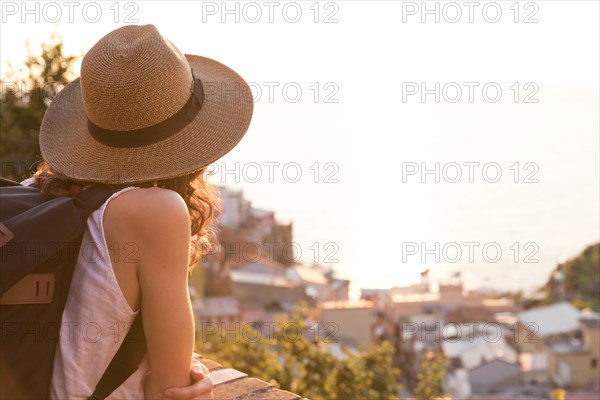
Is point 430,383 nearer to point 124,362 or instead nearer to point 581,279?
point 124,362

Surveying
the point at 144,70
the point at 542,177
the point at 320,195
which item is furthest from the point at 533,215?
the point at 144,70

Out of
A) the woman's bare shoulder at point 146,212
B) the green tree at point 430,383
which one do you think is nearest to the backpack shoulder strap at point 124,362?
the woman's bare shoulder at point 146,212

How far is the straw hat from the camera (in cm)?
186

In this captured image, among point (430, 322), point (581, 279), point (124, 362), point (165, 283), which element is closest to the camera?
point (165, 283)

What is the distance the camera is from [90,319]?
171 cm

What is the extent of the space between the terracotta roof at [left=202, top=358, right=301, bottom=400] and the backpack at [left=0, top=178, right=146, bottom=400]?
91cm

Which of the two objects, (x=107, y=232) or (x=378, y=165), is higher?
(x=378, y=165)

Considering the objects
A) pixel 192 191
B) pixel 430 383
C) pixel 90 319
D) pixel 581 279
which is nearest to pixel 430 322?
pixel 581 279

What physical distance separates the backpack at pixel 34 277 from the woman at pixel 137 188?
1.5 inches

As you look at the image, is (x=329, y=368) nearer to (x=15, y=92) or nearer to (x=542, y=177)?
(x=15, y=92)

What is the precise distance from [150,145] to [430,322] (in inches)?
1159

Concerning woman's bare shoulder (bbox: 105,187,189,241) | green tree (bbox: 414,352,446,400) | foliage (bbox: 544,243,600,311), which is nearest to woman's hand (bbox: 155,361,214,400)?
woman's bare shoulder (bbox: 105,187,189,241)

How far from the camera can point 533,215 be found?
8194cm

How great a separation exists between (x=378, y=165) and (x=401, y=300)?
99209 millimetres
